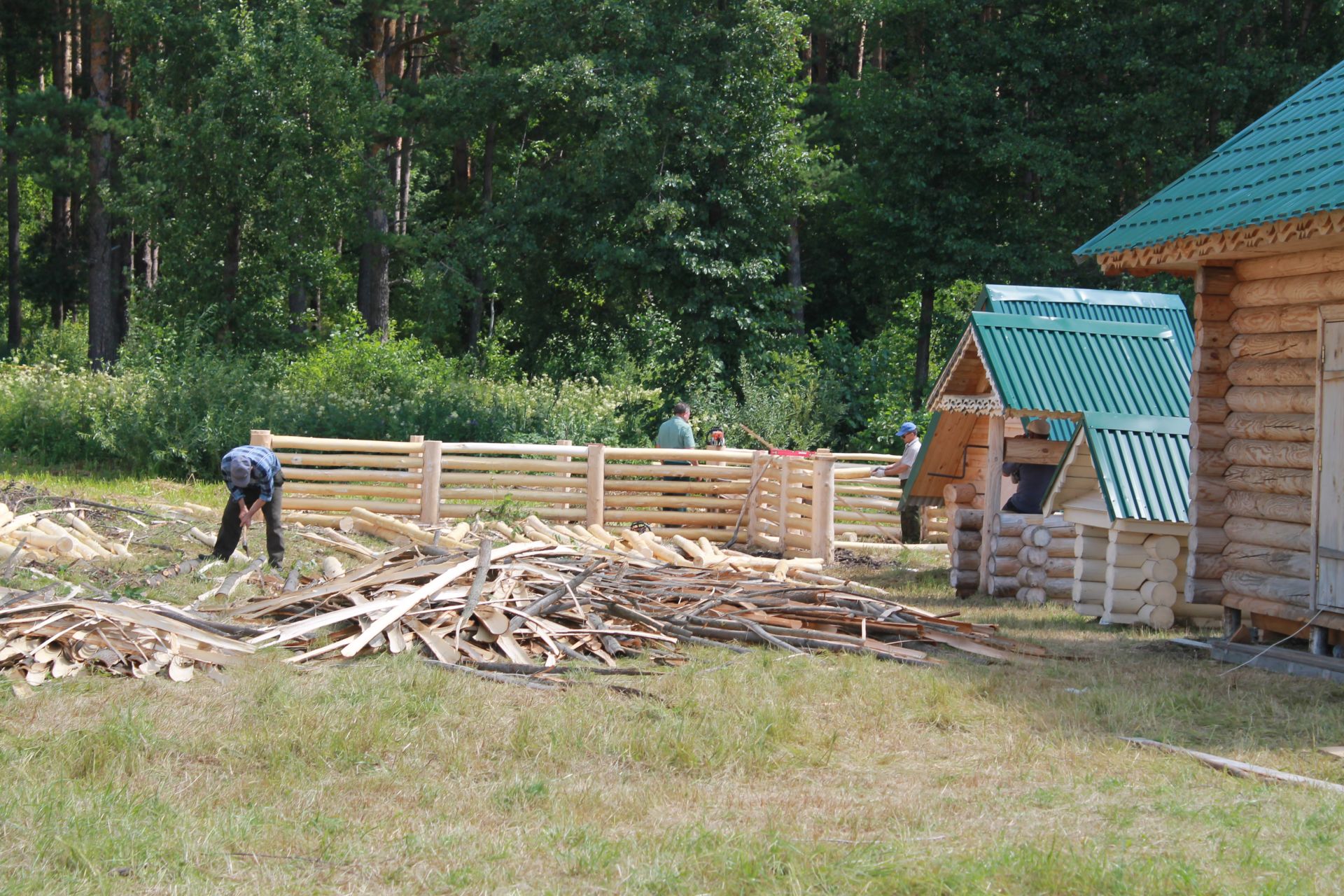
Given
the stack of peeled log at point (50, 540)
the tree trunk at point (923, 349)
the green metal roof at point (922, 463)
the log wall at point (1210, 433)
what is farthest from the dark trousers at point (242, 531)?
the tree trunk at point (923, 349)

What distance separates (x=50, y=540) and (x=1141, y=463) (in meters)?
9.72

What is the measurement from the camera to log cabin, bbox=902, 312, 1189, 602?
12172mm

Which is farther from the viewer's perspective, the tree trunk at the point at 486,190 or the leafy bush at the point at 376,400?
the tree trunk at the point at 486,190

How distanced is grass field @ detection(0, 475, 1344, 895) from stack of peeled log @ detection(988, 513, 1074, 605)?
3.99m

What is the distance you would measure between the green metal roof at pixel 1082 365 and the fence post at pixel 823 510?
267 centimetres

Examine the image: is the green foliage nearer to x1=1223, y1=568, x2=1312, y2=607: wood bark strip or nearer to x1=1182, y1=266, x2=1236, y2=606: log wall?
x1=1182, y1=266, x2=1236, y2=606: log wall

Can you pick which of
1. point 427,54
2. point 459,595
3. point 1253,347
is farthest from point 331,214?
point 1253,347

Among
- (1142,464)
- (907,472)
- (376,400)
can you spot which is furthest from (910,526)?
(376,400)

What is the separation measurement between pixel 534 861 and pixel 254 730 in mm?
2167

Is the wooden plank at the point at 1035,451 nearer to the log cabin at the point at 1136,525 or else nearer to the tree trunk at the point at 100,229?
the log cabin at the point at 1136,525

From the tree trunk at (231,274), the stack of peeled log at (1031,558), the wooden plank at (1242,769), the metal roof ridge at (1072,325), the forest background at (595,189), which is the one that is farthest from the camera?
the tree trunk at (231,274)

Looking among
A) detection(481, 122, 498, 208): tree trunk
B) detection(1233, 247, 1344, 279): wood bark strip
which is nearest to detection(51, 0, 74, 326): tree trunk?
detection(481, 122, 498, 208): tree trunk

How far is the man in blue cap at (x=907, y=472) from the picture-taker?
16.4 m

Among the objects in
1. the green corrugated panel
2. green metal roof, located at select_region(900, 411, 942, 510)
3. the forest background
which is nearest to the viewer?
the green corrugated panel
